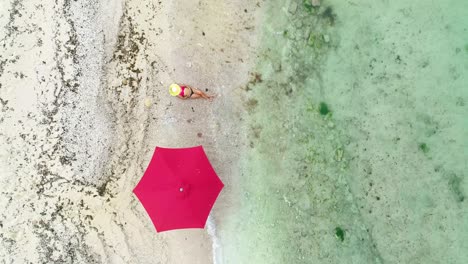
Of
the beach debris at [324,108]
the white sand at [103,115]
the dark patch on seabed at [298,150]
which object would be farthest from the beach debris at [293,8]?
the beach debris at [324,108]

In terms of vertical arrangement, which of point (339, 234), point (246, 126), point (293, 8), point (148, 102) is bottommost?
point (339, 234)

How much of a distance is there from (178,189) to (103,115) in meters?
1.58

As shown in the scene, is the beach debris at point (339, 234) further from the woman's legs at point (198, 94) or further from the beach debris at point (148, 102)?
the beach debris at point (148, 102)

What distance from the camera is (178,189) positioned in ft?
16.1

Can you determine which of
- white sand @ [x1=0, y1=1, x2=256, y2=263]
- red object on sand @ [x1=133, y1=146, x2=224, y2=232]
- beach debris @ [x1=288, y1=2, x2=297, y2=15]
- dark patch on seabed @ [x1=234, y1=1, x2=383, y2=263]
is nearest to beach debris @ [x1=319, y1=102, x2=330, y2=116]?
dark patch on seabed @ [x1=234, y1=1, x2=383, y2=263]

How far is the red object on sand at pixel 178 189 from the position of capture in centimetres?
494

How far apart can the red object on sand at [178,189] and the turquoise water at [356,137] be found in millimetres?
751

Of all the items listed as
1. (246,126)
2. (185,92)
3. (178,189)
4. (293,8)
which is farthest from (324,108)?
(178,189)

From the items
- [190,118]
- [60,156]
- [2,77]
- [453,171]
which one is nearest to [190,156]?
[190,118]

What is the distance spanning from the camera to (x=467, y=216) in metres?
5.54

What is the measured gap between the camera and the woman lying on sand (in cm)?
539

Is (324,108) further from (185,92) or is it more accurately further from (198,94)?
(185,92)

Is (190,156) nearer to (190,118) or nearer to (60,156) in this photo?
(190,118)

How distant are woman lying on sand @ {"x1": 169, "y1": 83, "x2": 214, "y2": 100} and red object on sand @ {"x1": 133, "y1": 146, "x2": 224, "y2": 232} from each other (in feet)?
2.51
